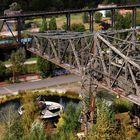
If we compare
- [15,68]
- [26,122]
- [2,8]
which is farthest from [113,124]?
[2,8]

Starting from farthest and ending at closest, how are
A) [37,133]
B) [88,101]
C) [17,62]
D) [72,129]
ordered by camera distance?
1. [17,62]
2. [88,101]
3. [72,129]
4. [37,133]

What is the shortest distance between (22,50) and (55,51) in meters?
16.7

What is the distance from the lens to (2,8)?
4193 inches

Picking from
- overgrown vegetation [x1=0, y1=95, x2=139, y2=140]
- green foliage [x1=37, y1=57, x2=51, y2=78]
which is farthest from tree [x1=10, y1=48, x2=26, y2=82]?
overgrown vegetation [x1=0, y1=95, x2=139, y2=140]

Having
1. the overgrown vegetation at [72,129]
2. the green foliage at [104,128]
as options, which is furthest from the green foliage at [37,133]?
the green foliage at [104,128]

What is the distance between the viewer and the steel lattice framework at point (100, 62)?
31281 mm

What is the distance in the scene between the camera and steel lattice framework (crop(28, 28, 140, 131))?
31.3 metres

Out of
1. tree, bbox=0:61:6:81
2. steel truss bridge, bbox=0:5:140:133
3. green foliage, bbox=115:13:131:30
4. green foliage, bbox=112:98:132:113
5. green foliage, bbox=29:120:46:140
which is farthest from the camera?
green foliage, bbox=115:13:131:30

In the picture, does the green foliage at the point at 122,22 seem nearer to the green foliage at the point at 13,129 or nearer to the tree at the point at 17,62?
the tree at the point at 17,62

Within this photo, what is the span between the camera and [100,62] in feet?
116

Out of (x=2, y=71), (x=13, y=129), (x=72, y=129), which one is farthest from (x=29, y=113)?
(x=2, y=71)

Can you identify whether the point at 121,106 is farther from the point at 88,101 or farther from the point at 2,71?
the point at 2,71

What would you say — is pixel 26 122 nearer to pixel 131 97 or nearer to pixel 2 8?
pixel 131 97

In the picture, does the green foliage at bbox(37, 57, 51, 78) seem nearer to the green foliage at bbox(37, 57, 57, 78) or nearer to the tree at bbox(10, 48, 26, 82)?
the green foliage at bbox(37, 57, 57, 78)
